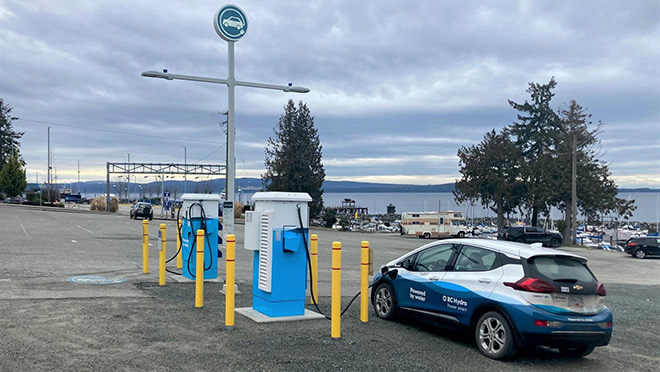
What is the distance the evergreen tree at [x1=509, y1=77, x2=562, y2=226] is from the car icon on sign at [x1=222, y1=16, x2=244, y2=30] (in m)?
51.9

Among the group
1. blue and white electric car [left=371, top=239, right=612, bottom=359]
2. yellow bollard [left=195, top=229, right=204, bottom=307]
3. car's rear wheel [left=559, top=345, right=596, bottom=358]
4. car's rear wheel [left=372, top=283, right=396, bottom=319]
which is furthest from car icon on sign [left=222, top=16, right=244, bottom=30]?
car's rear wheel [left=559, top=345, right=596, bottom=358]

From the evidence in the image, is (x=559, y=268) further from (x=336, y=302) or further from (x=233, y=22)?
(x=233, y=22)

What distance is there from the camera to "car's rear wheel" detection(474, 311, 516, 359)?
7.31m

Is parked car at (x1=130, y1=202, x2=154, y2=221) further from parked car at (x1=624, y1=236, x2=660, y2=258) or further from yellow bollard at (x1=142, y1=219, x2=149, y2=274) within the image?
yellow bollard at (x1=142, y1=219, x2=149, y2=274)

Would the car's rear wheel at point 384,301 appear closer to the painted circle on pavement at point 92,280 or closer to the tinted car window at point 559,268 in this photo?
the tinted car window at point 559,268

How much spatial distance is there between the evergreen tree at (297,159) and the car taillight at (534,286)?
5612 centimetres

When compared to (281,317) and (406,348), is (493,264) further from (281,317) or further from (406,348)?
(281,317)

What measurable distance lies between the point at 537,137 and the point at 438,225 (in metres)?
21.4

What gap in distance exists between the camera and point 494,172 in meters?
64.1

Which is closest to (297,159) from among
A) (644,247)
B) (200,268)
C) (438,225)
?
(438,225)

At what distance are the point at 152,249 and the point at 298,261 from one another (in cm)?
1407

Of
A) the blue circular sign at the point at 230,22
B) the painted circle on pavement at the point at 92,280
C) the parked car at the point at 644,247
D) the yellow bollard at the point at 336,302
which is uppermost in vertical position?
the blue circular sign at the point at 230,22

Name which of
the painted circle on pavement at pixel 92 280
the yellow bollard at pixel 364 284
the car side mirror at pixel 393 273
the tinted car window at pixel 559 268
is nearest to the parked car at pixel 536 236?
the painted circle on pavement at pixel 92 280

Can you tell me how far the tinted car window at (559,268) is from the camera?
7.44 metres
